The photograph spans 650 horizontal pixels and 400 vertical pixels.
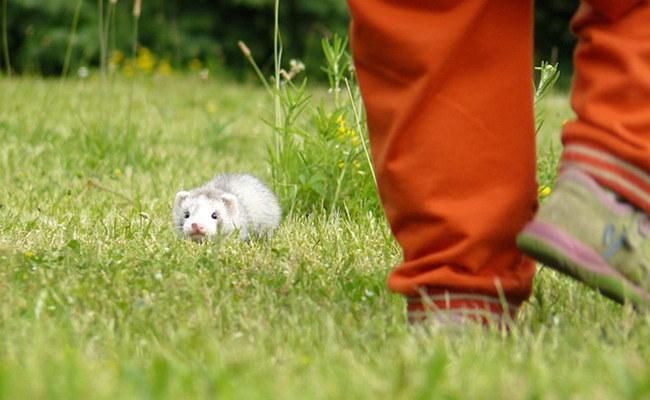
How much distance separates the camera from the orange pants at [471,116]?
1.71 meters

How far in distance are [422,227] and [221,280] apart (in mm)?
601

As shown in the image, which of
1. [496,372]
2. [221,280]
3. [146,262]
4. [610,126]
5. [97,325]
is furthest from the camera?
[146,262]

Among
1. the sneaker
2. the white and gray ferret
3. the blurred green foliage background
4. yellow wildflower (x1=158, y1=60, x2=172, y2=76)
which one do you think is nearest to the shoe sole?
the sneaker

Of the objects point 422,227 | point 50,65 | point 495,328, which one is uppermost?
point 422,227

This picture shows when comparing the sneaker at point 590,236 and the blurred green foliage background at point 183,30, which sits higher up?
the sneaker at point 590,236

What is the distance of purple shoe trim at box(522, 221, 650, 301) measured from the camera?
66.5 inches

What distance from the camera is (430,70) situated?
1.76 m

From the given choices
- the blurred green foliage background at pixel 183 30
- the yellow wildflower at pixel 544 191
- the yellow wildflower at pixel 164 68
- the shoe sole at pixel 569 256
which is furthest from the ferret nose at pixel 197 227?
the blurred green foliage background at pixel 183 30

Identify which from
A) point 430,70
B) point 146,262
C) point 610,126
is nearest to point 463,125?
point 430,70

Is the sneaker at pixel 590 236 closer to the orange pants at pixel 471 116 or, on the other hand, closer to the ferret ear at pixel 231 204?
the orange pants at pixel 471 116

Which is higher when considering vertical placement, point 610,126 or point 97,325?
point 610,126

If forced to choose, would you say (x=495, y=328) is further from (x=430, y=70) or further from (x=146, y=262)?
(x=146, y=262)

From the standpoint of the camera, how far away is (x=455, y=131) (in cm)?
180

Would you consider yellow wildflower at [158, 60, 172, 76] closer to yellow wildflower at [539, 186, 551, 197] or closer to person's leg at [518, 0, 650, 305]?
yellow wildflower at [539, 186, 551, 197]
